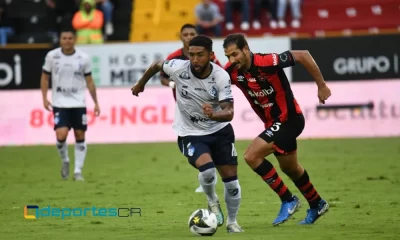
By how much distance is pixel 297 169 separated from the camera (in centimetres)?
1135

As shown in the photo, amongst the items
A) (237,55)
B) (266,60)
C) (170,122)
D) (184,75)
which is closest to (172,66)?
(184,75)

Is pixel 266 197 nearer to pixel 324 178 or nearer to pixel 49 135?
pixel 324 178

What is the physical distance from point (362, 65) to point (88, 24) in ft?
25.4

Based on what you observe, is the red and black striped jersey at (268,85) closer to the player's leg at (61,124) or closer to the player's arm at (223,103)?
the player's arm at (223,103)

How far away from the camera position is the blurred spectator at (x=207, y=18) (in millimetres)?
27484

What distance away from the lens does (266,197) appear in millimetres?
14203

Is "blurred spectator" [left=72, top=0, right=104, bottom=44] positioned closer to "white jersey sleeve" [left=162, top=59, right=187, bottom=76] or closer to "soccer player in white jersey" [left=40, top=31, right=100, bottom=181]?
"soccer player in white jersey" [left=40, top=31, right=100, bottom=181]

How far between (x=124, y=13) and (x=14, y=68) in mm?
5859

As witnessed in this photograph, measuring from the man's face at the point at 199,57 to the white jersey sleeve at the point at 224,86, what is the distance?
0.20m

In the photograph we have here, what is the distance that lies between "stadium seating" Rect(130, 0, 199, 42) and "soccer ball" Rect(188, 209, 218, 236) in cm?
1959

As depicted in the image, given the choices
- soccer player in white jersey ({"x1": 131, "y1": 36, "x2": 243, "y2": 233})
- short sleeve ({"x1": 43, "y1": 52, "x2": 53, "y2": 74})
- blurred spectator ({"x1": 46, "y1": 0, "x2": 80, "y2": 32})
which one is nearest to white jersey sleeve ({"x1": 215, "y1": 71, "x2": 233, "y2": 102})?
soccer player in white jersey ({"x1": 131, "y1": 36, "x2": 243, "y2": 233})

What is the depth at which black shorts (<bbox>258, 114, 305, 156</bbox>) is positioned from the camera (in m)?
11.0

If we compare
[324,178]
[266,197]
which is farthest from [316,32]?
[266,197]

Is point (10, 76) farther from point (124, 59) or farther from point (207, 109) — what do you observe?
point (207, 109)
